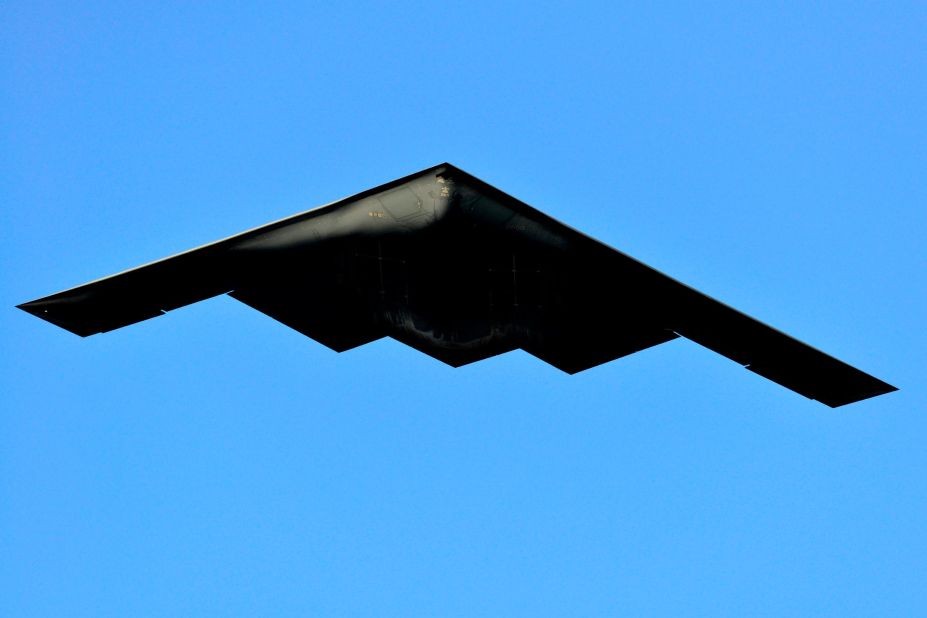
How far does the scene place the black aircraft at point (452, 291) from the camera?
965 inches

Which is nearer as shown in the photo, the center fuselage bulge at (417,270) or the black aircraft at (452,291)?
the center fuselage bulge at (417,270)

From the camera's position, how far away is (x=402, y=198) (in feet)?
78.6

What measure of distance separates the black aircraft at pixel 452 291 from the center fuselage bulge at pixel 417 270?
2 cm

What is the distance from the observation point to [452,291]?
25562 mm

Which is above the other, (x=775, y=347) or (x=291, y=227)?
(x=291, y=227)

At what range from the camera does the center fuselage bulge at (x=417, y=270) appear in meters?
24.2

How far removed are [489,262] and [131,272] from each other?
21.7 feet

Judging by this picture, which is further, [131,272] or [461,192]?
[131,272]

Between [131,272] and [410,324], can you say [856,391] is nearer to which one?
[410,324]

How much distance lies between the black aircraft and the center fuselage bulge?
0.08 feet

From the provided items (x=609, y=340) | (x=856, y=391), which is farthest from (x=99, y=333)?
(x=856, y=391)

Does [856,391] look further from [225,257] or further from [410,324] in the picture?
[225,257]

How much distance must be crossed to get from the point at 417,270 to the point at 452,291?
812mm

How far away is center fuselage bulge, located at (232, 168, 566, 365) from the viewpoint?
2420cm
